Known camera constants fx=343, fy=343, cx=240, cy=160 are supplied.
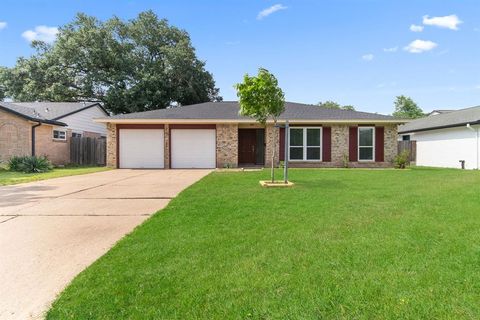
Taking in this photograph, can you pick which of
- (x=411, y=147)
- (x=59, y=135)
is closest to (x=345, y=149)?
(x=411, y=147)

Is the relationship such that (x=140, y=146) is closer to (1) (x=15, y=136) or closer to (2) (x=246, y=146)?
(2) (x=246, y=146)

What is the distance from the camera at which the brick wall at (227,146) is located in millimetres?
18938

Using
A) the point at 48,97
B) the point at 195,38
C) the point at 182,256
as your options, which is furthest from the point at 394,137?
the point at 48,97

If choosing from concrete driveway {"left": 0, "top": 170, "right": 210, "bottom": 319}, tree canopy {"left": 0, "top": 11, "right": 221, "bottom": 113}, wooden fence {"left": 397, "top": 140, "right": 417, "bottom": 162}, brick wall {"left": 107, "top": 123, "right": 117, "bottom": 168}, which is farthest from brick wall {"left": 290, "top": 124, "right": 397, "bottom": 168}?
tree canopy {"left": 0, "top": 11, "right": 221, "bottom": 113}

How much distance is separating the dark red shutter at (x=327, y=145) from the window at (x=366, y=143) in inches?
63.7

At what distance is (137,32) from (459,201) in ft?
116

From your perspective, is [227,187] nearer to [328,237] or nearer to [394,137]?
[328,237]

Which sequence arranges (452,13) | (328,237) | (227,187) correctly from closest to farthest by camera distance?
(328,237)
(227,187)
(452,13)

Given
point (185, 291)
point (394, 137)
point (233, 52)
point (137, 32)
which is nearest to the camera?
point (185, 291)

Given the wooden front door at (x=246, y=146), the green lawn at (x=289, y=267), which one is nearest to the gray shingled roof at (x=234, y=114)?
the wooden front door at (x=246, y=146)

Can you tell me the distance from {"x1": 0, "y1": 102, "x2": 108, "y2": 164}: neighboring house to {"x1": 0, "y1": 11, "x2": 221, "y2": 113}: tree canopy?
26.9ft

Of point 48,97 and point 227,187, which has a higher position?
point 48,97

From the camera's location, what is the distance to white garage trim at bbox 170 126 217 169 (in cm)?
1912

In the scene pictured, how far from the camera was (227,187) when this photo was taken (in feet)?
32.4
